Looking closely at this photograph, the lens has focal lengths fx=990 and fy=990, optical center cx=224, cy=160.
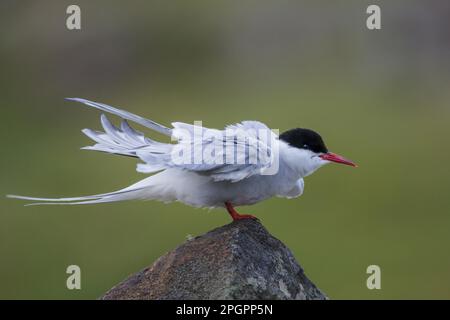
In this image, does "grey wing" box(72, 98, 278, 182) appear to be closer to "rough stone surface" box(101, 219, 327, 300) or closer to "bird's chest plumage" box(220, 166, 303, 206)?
"bird's chest plumage" box(220, 166, 303, 206)

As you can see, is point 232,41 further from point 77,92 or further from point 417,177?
point 417,177

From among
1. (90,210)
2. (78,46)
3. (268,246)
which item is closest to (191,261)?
(268,246)

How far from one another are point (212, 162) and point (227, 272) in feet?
2.37

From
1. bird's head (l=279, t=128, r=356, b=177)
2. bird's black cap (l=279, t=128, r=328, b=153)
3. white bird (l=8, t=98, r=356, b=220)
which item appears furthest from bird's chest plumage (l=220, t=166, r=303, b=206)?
bird's black cap (l=279, t=128, r=328, b=153)

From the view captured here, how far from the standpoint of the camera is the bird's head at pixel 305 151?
22.5 feet

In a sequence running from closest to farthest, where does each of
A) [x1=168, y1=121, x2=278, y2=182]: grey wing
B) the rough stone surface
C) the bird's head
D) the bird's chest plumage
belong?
1. the rough stone surface
2. [x1=168, y1=121, x2=278, y2=182]: grey wing
3. the bird's chest plumage
4. the bird's head

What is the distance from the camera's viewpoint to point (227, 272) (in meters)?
6.10

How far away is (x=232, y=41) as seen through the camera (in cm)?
2711

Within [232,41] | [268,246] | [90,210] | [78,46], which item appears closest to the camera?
[268,246]

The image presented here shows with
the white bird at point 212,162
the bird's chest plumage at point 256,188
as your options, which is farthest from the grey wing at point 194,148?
the bird's chest plumage at point 256,188

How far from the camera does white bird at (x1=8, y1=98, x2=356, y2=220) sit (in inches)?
251

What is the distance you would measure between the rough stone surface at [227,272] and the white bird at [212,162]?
263 millimetres

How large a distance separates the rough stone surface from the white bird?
263 millimetres

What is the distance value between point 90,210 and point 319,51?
9.92m
